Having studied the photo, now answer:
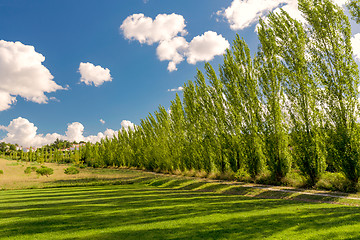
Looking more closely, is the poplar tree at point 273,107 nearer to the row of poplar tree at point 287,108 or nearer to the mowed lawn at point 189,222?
the row of poplar tree at point 287,108

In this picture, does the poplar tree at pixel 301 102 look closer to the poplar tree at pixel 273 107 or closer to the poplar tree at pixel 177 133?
the poplar tree at pixel 273 107

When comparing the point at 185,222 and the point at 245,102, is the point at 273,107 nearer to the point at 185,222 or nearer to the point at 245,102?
the point at 245,102

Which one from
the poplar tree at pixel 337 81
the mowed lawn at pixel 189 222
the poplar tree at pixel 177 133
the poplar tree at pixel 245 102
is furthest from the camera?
the poplar tree at pixel 177 133

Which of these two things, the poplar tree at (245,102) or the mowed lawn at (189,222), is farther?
the poplar tree at (245,102)

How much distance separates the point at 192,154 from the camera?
27.1 m

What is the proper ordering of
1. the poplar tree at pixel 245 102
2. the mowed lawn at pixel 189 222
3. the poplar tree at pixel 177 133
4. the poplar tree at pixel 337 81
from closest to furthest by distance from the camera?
the mowed lawn at pixel 189 222 → the poplar tree at pixel 337 81 → the poplar tree at pixel 245 102 → the poplar tree at pixel 177 133

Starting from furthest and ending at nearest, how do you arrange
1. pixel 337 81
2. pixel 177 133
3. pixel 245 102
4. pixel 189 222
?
1. pixel 177 133
2. pixel 245 102
3. pixel 337 81
4. pixel 189 222

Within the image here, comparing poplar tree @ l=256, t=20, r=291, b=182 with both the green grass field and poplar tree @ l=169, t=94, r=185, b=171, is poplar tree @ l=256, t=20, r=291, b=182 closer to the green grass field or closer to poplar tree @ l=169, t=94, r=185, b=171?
the green grass field

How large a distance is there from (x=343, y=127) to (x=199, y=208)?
10157 mm

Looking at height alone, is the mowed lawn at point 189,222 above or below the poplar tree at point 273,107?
below

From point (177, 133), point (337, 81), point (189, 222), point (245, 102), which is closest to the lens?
point (189, 222)

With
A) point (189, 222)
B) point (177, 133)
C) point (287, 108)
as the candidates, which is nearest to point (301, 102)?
point (287, 108)

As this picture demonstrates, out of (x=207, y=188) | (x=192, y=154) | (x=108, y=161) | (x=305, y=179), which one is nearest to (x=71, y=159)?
(x=108, y=161)

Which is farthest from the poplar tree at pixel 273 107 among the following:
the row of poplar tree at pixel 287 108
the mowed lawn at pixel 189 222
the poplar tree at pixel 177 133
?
the poplar tree at pixel 177 133
